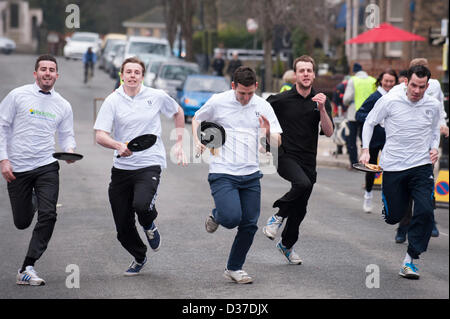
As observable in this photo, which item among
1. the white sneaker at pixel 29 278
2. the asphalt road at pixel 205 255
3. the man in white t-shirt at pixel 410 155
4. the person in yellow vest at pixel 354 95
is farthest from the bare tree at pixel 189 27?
the white sneaker at pixel 29 278

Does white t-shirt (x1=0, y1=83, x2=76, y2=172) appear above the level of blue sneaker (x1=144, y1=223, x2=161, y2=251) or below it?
above

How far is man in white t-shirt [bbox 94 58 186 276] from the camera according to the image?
7789 millimetres

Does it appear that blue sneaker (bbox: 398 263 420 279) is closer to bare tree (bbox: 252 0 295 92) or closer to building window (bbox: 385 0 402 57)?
building window (bbox: 385 0 402 57)

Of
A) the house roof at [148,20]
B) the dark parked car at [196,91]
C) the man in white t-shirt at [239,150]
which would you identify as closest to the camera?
the man in white t-shirt at [239,150]

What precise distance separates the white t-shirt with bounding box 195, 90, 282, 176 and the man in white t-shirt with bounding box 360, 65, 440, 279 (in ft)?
4.08

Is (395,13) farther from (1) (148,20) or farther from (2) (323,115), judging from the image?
(1) (148,20)

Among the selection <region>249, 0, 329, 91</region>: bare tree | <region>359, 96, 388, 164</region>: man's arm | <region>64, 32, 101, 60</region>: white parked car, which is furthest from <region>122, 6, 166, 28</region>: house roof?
<region>359, 96, 388, 164</region>: man's arm

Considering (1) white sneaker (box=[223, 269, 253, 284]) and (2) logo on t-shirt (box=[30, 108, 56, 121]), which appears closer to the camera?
(2) logo on t-shirt (box=[30, 108, 56, 121])

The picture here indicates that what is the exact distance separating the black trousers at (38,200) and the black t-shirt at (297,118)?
207cm

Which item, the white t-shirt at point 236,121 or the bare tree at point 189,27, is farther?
the bare tree at point 189,27

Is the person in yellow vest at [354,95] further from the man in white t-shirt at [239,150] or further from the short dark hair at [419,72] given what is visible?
the man in white t-shirt at [239,150]

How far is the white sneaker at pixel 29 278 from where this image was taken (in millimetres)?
7773
